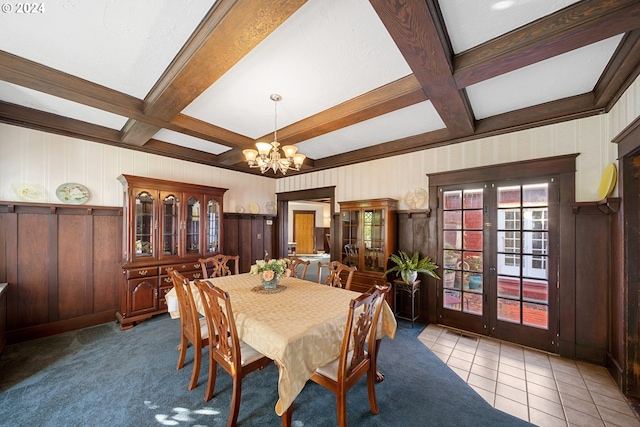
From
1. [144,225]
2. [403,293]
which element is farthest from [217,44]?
[403,293]

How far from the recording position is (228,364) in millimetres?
1818

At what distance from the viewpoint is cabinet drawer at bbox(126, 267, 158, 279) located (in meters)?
3.36

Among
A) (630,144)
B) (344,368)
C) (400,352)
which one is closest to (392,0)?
(344,368)

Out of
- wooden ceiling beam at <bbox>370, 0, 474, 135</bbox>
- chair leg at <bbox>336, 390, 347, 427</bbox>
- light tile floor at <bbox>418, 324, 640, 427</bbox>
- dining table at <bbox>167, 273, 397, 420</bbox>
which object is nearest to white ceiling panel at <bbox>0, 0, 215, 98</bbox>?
wooden ceiling beam at <bbox>370, 0, 474, 135</bbox>

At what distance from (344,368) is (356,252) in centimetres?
259

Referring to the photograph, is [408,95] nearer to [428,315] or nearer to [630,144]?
[630,144]

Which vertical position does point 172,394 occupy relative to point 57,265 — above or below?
below

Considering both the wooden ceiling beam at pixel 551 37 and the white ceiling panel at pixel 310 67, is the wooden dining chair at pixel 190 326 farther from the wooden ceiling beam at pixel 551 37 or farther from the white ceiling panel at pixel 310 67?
the wooden ceiling beam at pixel 551 37

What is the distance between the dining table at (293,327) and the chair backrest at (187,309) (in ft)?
0.49

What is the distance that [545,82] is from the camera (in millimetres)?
2316

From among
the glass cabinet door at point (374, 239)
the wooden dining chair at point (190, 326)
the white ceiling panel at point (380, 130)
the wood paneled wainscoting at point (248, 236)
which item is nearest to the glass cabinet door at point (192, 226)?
the wood paneled wainscoting at point (248, 236)

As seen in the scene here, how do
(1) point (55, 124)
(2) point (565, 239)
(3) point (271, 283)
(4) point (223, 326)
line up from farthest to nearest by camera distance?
(1) point (55, 124), (2) point (565, 239), (3) point (271, 283), (4) point (223, 326)

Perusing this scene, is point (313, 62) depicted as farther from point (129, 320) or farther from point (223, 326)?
point (129, 320)

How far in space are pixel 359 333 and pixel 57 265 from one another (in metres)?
4.03
